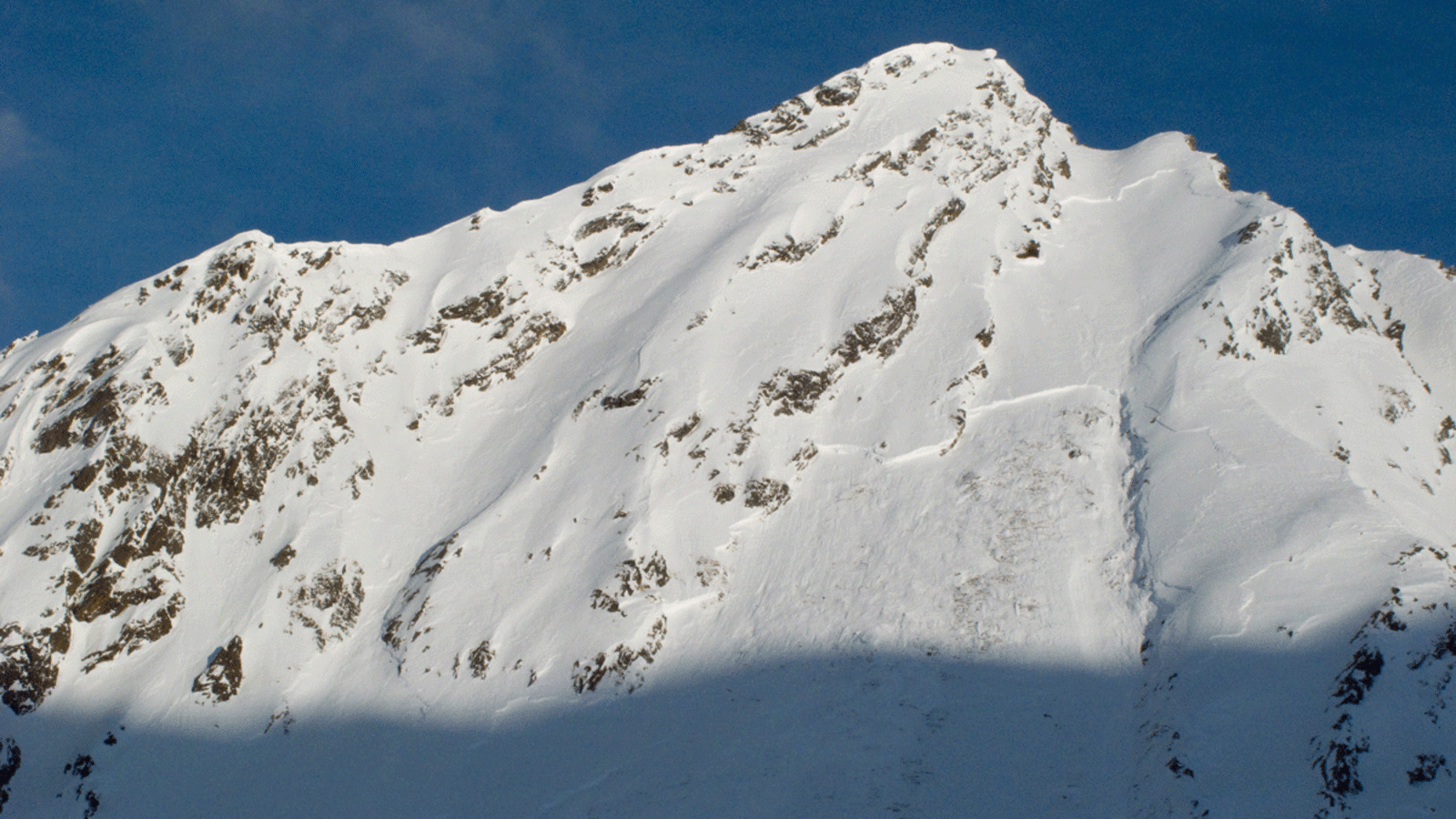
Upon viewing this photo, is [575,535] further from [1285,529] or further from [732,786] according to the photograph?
[1285,529]

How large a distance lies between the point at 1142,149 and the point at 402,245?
4513 cm

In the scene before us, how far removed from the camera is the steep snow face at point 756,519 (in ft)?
83.0

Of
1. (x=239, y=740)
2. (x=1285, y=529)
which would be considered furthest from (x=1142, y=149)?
(x=239, y=740)

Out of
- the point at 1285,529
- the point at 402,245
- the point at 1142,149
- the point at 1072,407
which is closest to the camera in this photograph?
the point at 1285,529

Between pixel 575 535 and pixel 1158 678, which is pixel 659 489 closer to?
pixel 575 535

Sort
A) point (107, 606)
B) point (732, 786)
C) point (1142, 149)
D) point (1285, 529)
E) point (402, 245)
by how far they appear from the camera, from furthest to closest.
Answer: point (1142, 149) → point (402, 245) → point (107, 606) → point (1285, 529) → point (732, 786)

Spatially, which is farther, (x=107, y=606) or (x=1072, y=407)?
(x=1072, y=407)

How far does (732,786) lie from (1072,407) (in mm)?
19897

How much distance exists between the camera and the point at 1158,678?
25.8 metres

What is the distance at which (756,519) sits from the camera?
3453 centimetres

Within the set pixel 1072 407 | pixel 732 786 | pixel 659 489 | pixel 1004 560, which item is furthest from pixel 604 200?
pixel 732 786

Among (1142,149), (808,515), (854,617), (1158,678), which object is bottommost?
(1158,678)

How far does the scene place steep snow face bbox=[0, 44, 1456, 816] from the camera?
83.0 feet

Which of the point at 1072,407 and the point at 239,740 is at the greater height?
the point at 1072,407
